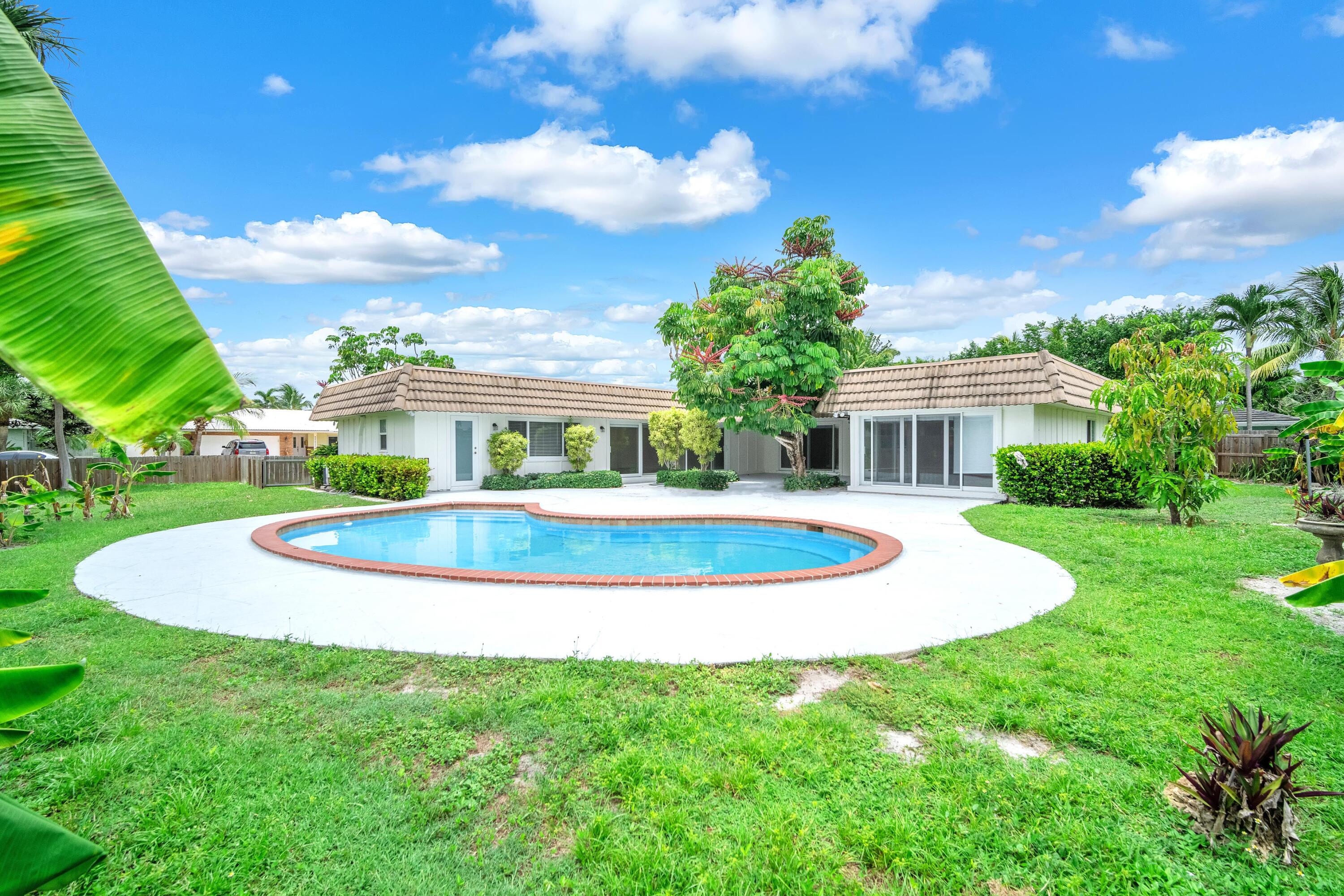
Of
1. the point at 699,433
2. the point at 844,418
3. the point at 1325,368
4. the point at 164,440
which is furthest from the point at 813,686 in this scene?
the point at 844,418

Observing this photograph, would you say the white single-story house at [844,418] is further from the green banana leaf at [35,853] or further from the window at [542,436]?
the green banana leaf at [35,853]

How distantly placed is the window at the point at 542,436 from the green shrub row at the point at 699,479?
3616mm

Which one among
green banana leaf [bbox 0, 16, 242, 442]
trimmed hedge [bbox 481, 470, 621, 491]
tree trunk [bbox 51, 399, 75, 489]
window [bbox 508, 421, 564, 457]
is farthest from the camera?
window [bbox 508, 421, 564, 457]

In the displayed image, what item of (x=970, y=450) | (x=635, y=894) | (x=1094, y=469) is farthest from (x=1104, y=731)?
(x=970, y=450)

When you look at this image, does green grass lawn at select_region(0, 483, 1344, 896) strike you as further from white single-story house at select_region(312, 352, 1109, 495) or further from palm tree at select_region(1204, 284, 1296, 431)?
palm tree at select_region(1204, 284, 1296, 431)

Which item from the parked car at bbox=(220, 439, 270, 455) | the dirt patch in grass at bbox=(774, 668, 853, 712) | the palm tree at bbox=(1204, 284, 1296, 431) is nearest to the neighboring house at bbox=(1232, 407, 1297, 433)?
the palm tree at bbox=(1204, 284, 1296, 431)

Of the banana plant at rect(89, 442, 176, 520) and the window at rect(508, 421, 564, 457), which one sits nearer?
the banana plant at rect(89, 442, 176, 520)

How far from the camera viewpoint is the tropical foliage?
38094 millimetres

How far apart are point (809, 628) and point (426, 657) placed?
3051 mm

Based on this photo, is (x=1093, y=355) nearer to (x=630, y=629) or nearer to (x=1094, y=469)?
(x=1094, y=469)

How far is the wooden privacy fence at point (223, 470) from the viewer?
21.3 metres

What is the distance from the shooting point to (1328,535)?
669 cm

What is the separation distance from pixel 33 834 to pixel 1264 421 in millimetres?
35591

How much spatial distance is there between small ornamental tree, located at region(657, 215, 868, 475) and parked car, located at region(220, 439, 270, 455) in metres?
28.3
